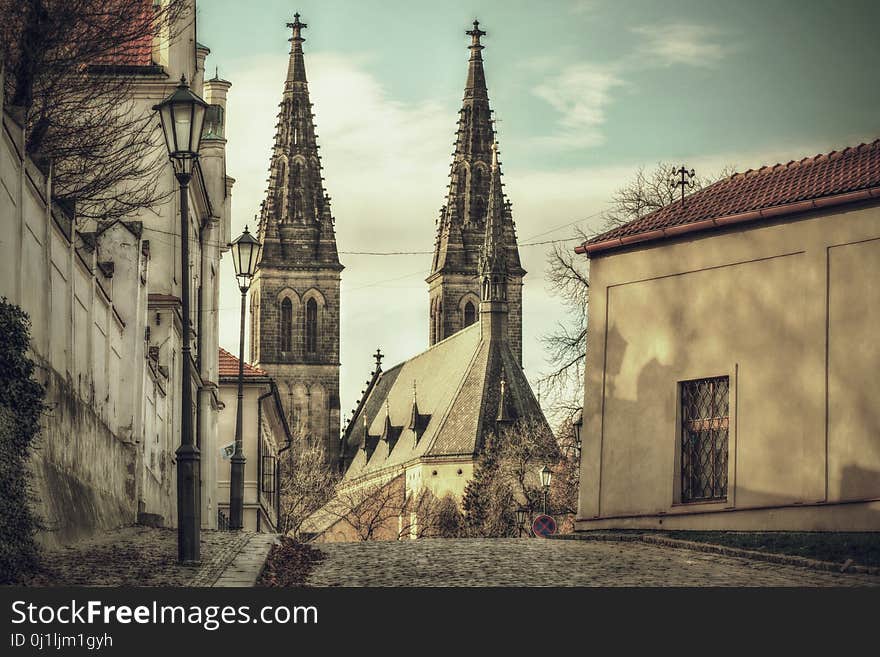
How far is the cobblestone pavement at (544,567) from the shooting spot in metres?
18.6

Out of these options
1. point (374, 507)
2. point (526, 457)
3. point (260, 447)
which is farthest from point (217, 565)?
point (374, 507)

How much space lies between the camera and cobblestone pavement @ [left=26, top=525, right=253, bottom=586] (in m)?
16.8

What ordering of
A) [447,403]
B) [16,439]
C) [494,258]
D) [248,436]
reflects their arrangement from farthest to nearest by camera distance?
1. [494,258]
2. [447,403]
3. [248,436]
4. [16,439]

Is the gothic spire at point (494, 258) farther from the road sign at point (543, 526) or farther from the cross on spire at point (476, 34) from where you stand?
the road sign at point (543, 526)

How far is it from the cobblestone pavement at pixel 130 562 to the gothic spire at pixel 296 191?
106413 mm

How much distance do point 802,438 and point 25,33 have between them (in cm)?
1281

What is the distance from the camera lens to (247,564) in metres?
19.2

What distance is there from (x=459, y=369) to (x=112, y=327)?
302 feet

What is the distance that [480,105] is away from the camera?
130500mm

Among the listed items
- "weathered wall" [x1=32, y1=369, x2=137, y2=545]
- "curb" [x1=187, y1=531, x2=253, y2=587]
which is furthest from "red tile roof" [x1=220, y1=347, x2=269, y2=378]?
"curb" [x1=187, y1=531, x2=253, y2=587]

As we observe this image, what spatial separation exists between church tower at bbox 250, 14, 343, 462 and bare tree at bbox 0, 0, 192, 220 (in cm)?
9537

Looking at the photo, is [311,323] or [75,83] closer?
[75,83]

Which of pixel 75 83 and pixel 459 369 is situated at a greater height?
pixel 75 83

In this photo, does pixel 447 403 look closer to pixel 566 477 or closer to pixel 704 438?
pixel 566 477
